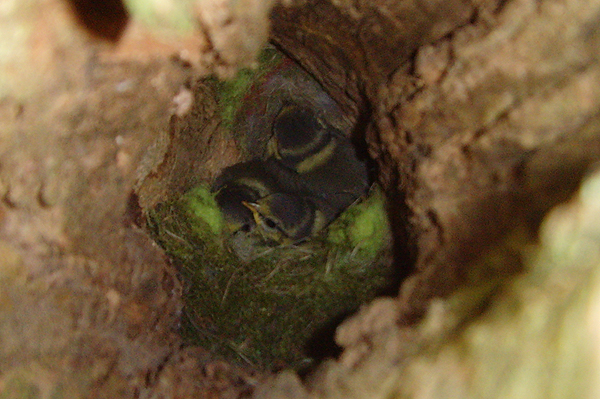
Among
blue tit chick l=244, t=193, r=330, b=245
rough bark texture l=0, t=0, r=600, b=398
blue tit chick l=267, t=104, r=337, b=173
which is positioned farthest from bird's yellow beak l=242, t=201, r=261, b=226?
rough bark texture l=0, t=0, r=600, b=398

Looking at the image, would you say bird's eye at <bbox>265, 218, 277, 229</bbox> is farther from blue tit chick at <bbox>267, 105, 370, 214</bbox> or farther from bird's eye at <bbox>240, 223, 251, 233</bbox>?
blue tit chick at <bbox>267, 105, 370, 214</bbox>

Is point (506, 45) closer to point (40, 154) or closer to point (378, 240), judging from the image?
point (40, 154)

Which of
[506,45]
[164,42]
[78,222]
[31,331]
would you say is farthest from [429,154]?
[31,331]

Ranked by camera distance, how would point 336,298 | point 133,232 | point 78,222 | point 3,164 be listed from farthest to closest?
point 336,298, point 133,232, point 78,222, point 3,164

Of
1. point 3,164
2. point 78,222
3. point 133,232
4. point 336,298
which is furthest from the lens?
point 336,298

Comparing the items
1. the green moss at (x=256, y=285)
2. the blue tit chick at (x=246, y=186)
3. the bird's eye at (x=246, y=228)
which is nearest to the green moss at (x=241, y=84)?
the blue tit chick at (x=246, y=186)

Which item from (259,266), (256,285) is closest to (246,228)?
(259,266)
